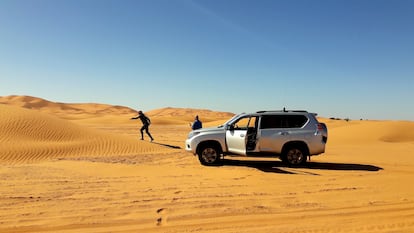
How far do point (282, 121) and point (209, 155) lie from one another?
2619mm

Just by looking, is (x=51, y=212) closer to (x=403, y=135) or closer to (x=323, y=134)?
(x=323, y=134)

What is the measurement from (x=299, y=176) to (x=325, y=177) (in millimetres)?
649

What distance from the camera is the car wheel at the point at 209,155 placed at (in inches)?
450

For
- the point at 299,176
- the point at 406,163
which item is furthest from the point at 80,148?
the point at 406,163

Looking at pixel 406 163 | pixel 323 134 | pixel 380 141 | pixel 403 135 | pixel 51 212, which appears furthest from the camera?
pixel 403 135

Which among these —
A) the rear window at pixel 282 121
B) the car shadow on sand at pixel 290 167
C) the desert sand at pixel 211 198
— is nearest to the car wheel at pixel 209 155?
the desert sand at pixel 211 198

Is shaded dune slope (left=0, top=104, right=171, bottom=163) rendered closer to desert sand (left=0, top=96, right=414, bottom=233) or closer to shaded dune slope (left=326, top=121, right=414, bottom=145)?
desert sand (left=0, top=96, right=414, bottom=233)

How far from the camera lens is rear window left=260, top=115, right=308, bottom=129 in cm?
1117

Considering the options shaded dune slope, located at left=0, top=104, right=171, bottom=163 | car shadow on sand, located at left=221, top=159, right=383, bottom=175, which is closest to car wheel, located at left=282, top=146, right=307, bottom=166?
car shadow on sand, located at left=221, top=159, right=383, bottom=175

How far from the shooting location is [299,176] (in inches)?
356

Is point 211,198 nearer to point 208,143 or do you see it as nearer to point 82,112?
point 208,143

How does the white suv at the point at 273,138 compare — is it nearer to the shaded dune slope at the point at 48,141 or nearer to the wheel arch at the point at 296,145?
the wheel arch at the point at 296,145

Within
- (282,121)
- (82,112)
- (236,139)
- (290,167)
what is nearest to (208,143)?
(236,139)

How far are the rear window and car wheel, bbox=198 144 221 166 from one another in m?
1.70
